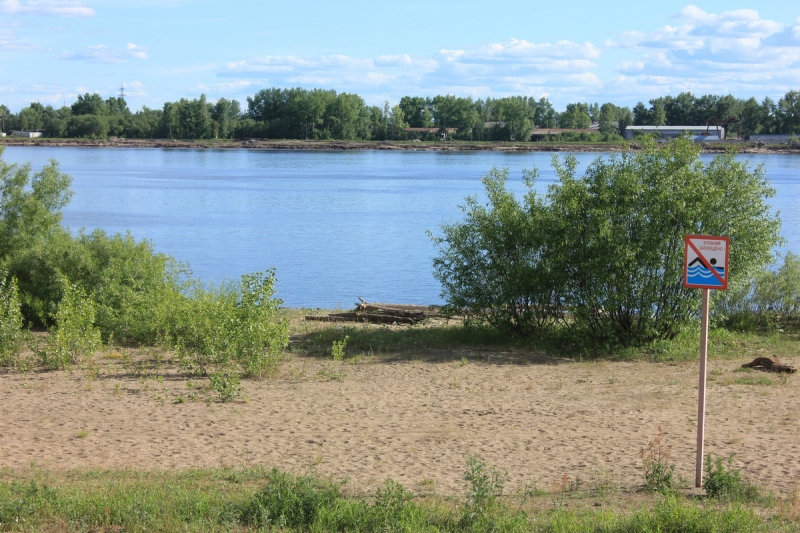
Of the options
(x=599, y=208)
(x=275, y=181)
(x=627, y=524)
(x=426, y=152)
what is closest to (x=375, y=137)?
(x=426, y=152)

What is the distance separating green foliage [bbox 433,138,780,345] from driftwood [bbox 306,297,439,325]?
3230 millimetres

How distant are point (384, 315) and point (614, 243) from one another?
768 cm

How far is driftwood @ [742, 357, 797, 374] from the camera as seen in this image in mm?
15312

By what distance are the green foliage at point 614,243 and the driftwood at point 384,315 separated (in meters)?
3.23

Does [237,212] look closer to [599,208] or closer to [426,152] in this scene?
[599,208]

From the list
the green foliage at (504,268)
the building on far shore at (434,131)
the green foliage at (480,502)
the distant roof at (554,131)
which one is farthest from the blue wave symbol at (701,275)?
the building on far shore at (434,131)

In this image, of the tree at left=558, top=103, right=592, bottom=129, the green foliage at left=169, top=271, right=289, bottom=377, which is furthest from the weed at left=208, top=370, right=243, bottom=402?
the tree at left=558, top=103, right=592, bottom=129

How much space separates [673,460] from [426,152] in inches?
6019

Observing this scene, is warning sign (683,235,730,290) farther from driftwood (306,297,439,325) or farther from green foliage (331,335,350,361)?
driftwood (306,297,439,325)

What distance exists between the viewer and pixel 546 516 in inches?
301

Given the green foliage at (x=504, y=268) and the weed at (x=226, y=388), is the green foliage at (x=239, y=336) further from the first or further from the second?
the green foliage at (x=504, y=268)

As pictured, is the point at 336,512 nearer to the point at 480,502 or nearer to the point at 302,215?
the point at 480,502

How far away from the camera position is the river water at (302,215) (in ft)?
115

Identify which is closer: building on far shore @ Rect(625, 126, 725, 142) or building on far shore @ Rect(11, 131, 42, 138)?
building on far shore @ Rect(625, 126, 725, 142)
